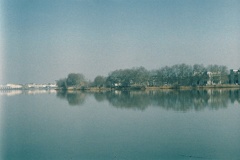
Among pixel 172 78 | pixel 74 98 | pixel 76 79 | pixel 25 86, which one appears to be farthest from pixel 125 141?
pixel 25 86

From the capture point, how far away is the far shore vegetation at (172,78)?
5448cm

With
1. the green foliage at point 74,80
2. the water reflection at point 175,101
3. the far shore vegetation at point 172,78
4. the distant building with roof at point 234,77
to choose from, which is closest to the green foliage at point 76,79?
the green foliage at point 74,80

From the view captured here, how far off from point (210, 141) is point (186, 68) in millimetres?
49645

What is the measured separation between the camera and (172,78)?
56.6 m

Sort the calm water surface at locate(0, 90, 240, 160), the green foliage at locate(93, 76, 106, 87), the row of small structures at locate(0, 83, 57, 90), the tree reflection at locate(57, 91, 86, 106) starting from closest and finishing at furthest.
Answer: the calm water surface at locate(0, 90, 240, 160) < the tree reflection at locate(57, 91, 86, 106) < the green foliage at locate(93, 76, 106, 87) < the row of small structures at locate(0, 83, 57, 90)

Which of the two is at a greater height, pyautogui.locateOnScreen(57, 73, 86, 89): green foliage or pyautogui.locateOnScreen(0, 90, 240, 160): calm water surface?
pyautogui.locateOnScreen(57, 73, 86, 89): green foliage

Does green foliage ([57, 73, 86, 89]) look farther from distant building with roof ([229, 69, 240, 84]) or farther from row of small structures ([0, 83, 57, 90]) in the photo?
row of small structures ([0, 83, 57, 90])

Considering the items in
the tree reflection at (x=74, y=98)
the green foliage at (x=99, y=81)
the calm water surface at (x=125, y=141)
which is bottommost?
the calm water surface at (x=125, y=141)

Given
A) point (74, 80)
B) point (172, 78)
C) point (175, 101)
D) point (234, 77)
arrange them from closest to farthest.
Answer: point (175, 101) < point (172, 78) < point (234, 77) < point (74, 80)

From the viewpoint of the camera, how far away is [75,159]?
686cm

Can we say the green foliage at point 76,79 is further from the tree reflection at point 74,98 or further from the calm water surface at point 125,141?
the calm water surface at point 125,141

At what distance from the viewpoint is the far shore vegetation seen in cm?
5448

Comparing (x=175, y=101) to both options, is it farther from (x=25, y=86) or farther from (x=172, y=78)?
(x=25, y=86)

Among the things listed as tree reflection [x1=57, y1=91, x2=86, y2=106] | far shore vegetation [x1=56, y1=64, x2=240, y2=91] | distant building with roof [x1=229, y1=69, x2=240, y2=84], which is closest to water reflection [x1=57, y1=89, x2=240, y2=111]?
tree reflection [x1=57, y1=91, x2=86, y2=106]
